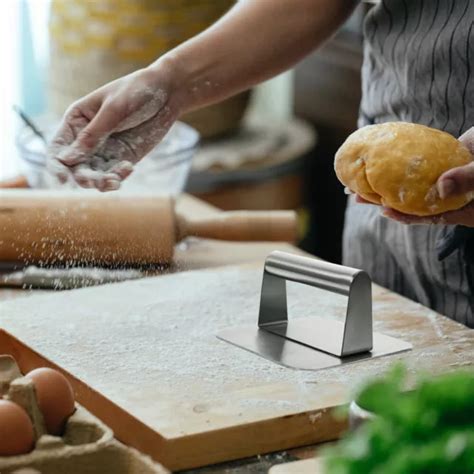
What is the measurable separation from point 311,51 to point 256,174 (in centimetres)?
110

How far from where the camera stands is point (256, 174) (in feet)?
9.52

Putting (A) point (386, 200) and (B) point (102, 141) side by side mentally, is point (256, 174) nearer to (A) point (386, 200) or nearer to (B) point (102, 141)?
(B) point (102, 141)

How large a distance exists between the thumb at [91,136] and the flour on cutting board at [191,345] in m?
0.22

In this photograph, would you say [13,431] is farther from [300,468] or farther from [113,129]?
[113,129]

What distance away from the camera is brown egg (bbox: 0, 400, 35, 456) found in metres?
1.08

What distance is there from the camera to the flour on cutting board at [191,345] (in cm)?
130

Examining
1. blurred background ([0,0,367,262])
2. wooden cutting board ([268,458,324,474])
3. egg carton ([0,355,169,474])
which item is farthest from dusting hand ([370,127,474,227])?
blurred background ([0,0,367,262])

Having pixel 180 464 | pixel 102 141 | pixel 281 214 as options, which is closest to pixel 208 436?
pixel 180 464

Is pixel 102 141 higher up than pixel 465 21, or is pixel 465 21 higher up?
pixel 465 21

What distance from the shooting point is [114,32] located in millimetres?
2744

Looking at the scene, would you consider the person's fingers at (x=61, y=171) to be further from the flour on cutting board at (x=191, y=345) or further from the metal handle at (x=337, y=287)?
the metal handle at (x=337, y=287)

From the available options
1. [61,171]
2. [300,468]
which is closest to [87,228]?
[61,171]

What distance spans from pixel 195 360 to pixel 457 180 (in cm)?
40

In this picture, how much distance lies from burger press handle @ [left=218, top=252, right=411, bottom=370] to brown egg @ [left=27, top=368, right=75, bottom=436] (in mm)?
334
